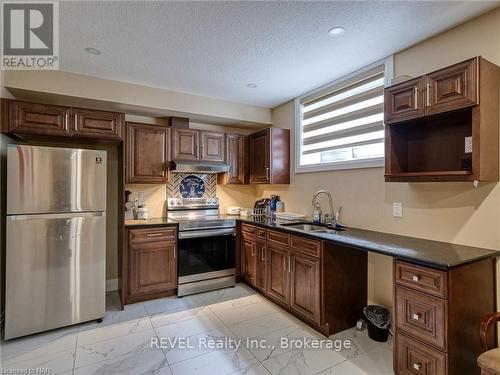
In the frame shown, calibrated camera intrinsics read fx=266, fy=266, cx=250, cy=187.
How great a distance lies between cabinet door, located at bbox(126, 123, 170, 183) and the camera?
3.34 m

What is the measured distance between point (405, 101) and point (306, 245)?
4.97 ft

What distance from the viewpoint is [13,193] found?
2.38 metres

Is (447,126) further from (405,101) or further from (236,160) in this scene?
(236,160)

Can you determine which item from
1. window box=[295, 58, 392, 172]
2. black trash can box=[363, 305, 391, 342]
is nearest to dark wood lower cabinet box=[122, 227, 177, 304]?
window box=[295, 58, 392, 172]

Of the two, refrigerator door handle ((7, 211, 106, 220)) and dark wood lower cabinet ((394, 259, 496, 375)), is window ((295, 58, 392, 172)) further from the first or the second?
refrigerator door handle ((7, 211, 106, 220))

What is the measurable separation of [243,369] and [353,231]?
1.61 meters

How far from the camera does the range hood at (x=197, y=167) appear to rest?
11.7 feet

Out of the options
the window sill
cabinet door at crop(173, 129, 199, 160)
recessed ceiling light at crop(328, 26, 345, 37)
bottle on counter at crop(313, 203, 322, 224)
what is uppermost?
recessed ceiling light at crop(328, 26, 345, 37)

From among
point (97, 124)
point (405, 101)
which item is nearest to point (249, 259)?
point (97, 124)

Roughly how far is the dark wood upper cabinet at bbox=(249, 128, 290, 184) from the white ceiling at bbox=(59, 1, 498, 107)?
32.8 inches

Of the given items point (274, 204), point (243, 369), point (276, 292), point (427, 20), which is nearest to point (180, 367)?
point (243, 369)

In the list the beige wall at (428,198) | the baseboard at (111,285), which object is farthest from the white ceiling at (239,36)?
the baseboard at (111,285)

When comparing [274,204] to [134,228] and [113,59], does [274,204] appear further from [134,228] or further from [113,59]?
[113,59]

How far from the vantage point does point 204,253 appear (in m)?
3.52
